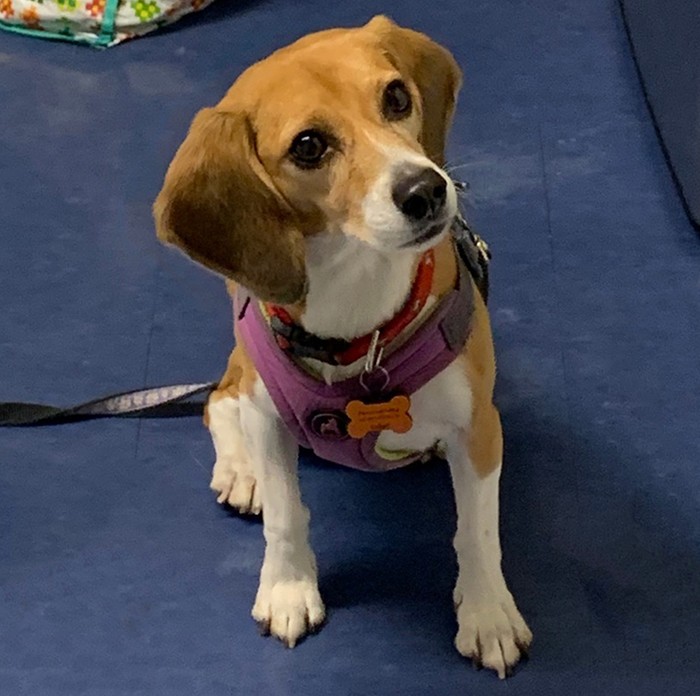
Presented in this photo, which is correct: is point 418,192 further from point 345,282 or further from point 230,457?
point 230,457

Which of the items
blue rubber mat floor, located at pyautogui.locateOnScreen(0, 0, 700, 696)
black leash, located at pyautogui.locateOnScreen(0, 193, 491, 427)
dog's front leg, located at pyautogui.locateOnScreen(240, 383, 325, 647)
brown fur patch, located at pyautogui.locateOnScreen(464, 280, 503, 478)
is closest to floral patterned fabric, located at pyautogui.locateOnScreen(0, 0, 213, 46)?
blue rubber mat floor, located at pyautogui.locateOnScreen(0, 0, 700, 696)

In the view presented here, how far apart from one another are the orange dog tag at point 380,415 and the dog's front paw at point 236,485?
1.17 ft

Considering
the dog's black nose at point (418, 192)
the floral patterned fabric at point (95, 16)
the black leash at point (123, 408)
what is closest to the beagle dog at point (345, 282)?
the dog's black nose at point (418, 192)

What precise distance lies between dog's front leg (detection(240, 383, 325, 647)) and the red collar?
122 mm

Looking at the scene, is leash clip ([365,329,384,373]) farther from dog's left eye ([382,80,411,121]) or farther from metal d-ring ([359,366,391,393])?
dog's left eye ([382,80,411,121])

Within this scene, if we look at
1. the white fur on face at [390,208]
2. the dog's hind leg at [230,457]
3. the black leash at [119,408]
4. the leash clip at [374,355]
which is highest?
the white fur on face at [390,208]

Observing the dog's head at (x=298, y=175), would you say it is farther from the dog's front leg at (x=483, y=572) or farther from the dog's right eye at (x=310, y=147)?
the dog's front leg at (x=483, y=572)

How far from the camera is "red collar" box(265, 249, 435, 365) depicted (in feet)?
4.23

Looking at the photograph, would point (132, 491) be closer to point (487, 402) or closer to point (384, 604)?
point (384, 604)

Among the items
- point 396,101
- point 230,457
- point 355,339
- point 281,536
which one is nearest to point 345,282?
point 355,339

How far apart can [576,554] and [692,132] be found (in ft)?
2.59

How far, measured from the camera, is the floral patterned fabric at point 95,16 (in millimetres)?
2529

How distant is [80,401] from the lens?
6.19 feet

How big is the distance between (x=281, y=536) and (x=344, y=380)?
286mm
